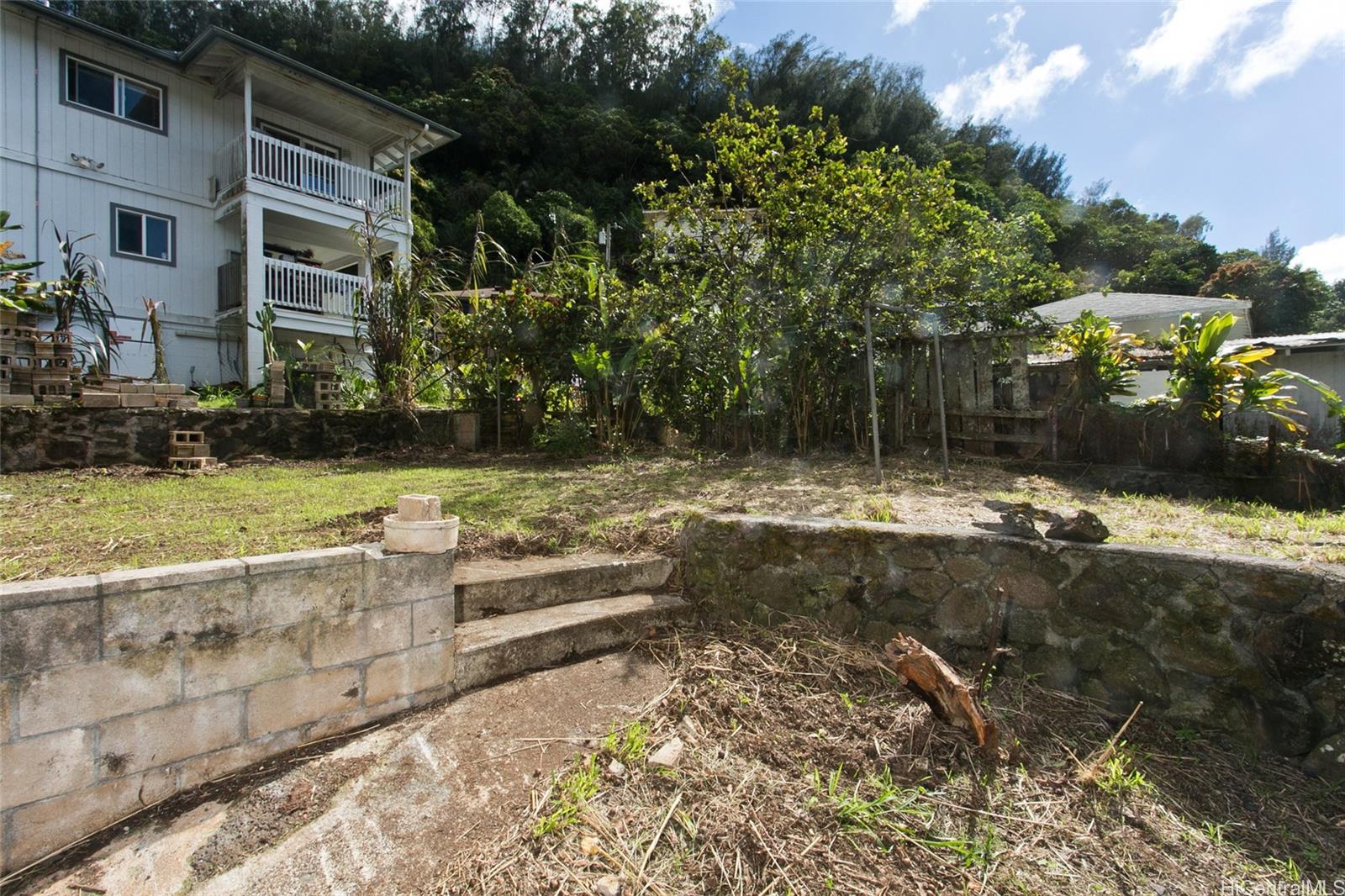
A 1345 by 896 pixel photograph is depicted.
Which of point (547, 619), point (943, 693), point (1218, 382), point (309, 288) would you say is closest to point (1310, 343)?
point (1218, 382)

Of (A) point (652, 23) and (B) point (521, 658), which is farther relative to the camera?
(A) point (652, 23)

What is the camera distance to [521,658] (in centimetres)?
274

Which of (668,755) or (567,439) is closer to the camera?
(668,755)

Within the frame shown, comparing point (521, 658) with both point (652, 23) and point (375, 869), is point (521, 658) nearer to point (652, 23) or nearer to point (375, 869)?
point (375, 869)

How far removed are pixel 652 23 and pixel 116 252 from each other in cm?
3461

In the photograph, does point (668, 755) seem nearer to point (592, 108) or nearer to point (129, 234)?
point (129, 234)

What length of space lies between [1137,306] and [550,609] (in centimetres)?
1635

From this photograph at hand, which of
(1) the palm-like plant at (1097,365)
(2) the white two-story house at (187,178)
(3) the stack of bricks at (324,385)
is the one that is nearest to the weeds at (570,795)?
(1) the palm-like plant at (1097,365)

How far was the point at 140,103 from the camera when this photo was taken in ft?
36.5

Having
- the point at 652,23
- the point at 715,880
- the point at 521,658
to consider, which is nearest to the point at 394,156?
the point at 521,658

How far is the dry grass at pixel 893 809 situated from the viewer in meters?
1.95

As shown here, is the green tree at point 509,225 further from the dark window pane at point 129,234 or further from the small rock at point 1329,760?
the small rock at point 1329,760

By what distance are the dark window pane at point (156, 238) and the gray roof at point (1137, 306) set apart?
54.8ft

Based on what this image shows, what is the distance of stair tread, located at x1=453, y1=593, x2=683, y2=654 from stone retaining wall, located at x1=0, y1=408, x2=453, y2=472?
538 cm
